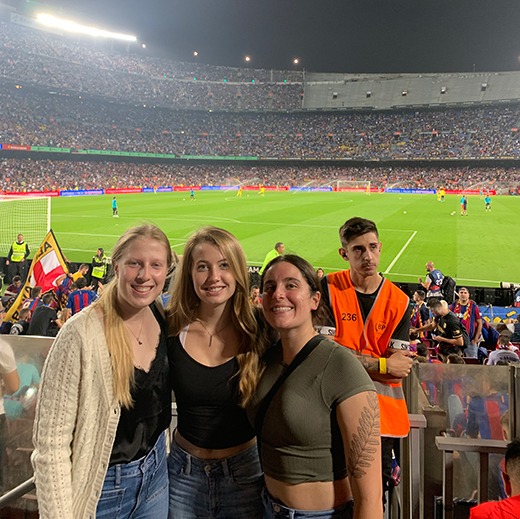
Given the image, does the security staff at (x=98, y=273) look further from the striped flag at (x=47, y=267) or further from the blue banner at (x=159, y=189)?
the blue banner at (x=159, y=189)

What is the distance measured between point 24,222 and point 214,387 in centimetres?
2819

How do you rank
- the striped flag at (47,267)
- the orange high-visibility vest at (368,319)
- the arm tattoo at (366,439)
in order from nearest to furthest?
the arm tattoo at (366,439), the orange high-visibility vest at (368,319), the striped flag at (47,267)

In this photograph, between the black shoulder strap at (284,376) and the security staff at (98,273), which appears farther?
the security staff at (98,273)

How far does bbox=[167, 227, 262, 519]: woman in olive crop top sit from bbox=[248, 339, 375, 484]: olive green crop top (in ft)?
0.95

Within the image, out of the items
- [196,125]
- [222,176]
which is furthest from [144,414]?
[196,125]

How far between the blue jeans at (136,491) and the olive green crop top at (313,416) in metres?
0.74

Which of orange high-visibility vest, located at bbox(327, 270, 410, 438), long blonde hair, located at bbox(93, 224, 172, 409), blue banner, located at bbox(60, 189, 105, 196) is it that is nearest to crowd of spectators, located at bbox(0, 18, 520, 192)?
blue banner, located at bbox(60, 189, 105, 196)

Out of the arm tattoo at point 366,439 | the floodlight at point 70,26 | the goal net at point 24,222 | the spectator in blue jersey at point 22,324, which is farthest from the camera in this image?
the floodlight at point 70,26

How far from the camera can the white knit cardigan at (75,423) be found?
7.03 feet

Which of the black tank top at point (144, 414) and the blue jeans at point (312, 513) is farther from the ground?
the black tank top at point (144, 414)

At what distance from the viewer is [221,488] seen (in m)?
2.44

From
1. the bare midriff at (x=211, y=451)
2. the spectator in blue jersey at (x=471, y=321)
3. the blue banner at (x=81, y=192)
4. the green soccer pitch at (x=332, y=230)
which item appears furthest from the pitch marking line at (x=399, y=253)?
the blue banner at (x=81, y=192)

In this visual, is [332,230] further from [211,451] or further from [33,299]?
[211,451]

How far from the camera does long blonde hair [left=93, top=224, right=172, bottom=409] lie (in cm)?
224
